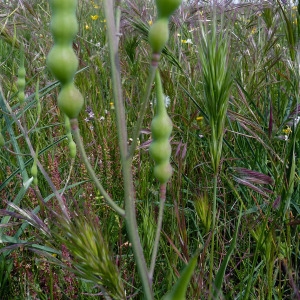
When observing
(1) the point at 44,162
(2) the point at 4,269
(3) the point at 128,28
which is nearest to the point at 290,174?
(2) the point at 4,269

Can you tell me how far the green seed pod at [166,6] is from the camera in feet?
1.44

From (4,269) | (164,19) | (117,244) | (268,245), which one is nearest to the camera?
(164,19)

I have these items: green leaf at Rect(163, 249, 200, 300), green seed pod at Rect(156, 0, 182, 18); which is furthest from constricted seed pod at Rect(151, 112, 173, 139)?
green leaf at Rect(163, 249, 200, 300)

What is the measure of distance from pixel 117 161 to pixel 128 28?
74 cm

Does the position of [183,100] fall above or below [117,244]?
above

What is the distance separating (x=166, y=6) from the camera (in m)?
0.44

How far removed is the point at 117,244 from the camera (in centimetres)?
113

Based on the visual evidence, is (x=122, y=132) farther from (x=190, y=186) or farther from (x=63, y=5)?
(x=190, y=186)

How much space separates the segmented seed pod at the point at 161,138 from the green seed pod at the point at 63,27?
0.11 meters

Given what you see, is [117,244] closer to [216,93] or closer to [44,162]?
[44,162]

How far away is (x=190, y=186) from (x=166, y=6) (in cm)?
86

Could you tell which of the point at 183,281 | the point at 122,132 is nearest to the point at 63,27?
the point at 122,132

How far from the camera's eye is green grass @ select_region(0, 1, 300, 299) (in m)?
0.84

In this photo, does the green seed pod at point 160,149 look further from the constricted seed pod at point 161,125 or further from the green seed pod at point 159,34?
the green seed pod at point 159,34
